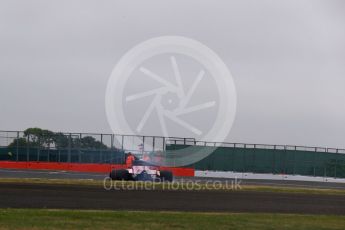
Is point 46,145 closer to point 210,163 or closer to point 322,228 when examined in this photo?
point 210,163

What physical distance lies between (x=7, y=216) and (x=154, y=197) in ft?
24.5

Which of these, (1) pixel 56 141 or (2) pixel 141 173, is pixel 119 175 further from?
(1) pixel 56 141

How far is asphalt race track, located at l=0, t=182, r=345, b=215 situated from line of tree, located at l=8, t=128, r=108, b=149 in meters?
26.3

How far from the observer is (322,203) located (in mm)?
23234

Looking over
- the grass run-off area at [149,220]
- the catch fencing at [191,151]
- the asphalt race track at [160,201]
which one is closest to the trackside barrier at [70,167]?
the catch fencing at [191,151]

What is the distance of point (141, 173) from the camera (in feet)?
112

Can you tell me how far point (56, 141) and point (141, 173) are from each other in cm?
1785

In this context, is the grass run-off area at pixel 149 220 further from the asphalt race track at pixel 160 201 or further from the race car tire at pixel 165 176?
the race car tire at pixel 165 176

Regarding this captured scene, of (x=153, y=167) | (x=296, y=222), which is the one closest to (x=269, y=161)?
(x=153, y=167)

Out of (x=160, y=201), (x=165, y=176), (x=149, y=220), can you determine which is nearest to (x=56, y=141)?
(x=165, y=176)

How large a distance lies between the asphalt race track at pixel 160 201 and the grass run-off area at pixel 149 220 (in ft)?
5.23

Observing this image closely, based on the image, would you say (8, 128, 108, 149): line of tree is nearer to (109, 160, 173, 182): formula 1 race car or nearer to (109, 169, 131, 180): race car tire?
(109, 160, 173, 182): formula 1 race car

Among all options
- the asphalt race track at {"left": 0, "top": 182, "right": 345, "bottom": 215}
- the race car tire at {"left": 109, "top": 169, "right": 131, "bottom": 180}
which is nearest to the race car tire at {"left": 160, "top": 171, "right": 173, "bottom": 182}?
the race car tire at {"left": 109, "top": 169, "right": 131, "bottom": 180}

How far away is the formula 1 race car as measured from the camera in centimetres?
3341
